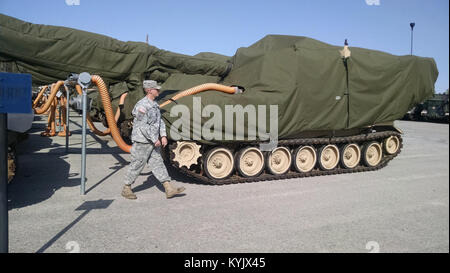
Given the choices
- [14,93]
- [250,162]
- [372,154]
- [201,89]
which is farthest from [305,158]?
[14,93]

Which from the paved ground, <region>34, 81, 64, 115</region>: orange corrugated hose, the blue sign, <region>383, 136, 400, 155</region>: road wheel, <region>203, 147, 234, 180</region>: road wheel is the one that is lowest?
the paved ground

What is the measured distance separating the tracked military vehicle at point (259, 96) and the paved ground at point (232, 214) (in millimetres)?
687

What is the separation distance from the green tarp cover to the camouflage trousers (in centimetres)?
77

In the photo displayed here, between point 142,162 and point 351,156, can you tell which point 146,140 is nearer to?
point 142,162

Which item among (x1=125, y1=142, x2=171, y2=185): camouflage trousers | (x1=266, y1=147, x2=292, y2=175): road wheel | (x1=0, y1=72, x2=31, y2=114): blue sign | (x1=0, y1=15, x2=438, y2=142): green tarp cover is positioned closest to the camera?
(x1=0, y1=72, x2=31, y2=114): blue sign

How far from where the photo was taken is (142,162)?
5.83 metres

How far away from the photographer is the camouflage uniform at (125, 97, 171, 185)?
5719mm

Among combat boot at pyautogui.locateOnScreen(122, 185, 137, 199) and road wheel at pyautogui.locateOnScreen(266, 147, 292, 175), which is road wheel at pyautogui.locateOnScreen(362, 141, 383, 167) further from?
combat boot at pyautogui.locateOnScreen(122, 185, 137, 199)

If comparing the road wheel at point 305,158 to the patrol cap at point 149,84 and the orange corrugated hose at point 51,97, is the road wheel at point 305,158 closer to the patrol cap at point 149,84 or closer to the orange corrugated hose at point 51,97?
the patrol cap at point 149,84

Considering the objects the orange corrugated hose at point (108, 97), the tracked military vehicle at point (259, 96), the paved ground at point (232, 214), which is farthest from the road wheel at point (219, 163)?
the orange corrugated hose at point (108, 97)

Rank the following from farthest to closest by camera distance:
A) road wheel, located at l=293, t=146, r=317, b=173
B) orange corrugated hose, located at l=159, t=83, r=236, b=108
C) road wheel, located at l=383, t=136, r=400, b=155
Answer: road wheel, located at l=383, t=136, r=400, b=155, road wheel, located at l=293, t=146, r=317, b=173, orange corrugated hose, located at l=159, t=83, r=236, b=108

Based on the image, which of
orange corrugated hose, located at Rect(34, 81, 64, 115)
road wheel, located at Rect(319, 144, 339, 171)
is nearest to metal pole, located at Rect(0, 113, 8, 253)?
orange corrugated hose, located at Rect(34, 81, 64, 115)
